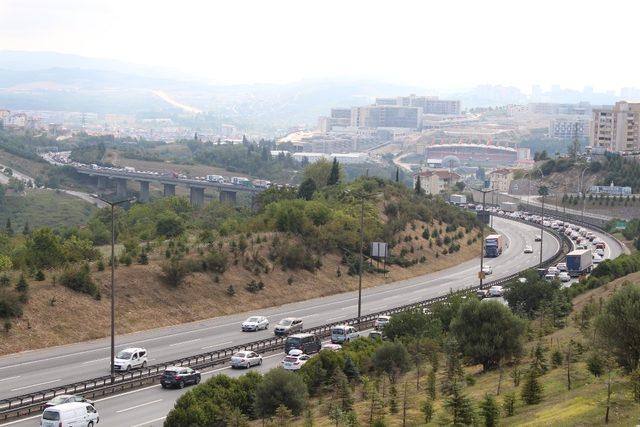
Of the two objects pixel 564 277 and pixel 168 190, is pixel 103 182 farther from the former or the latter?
pixel 564 277

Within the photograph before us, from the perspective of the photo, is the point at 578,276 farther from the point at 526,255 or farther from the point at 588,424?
the point at 588,424

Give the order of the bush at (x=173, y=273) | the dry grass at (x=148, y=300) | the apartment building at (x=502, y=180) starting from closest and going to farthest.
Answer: the dry grass at (x=148, y=300) < the bush at (x=173, y=273) < the apartment building at (x=502, y=180)

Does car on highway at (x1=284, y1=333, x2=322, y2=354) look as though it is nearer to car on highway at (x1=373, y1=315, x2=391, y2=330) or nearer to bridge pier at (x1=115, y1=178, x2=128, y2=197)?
car on highway at (x1=373, y1=315, x2=391, y2=330)

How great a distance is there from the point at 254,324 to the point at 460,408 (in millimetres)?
26994

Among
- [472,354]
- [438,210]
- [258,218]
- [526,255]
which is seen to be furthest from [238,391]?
[438,210]

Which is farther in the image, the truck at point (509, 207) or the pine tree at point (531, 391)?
the truck at point (509, 207)

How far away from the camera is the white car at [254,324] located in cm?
5138

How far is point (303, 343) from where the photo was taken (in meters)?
44.4

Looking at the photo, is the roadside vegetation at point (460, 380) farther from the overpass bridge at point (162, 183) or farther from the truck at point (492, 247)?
the overpass bridge at point (162, 183)

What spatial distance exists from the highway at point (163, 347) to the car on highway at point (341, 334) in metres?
3.52

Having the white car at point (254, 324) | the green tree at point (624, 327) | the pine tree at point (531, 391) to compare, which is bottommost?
the white car at point (254, 324)

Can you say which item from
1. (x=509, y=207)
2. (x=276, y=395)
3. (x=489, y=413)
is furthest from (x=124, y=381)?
(x=509, y=207)

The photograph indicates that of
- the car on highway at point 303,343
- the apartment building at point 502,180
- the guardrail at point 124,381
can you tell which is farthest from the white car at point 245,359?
the apartment building at point 502,180

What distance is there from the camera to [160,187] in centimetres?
18575
